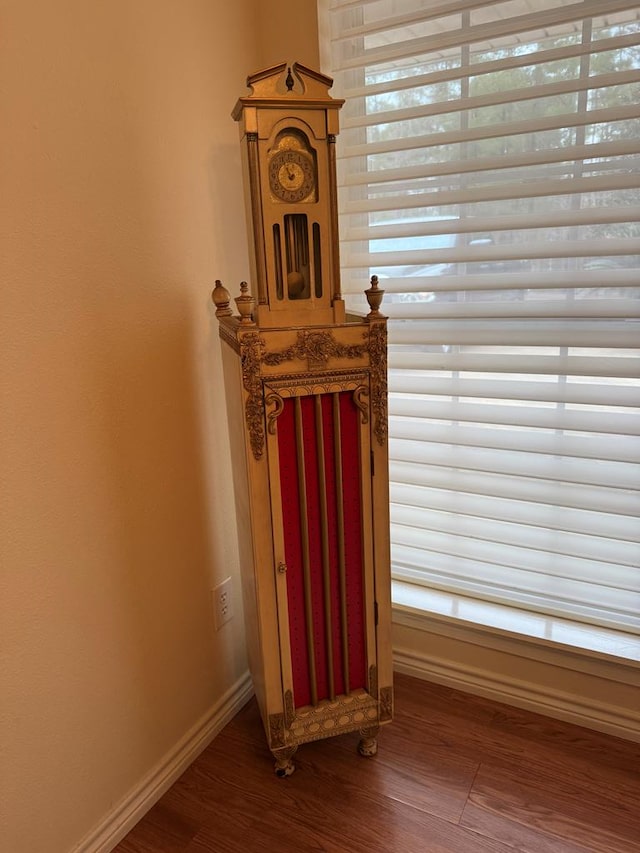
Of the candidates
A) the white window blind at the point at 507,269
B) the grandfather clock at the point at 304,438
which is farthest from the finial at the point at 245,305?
the white window blind at the point at 507,269

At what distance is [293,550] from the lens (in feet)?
4.28

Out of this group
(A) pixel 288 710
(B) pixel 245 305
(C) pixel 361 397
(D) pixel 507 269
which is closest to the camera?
(B) pixel 245 305

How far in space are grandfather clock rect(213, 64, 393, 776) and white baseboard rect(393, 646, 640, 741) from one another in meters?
0.36

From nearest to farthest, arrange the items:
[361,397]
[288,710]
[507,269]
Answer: [361,397]
[288,710]
[507,269]

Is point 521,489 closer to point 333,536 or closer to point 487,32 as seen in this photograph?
point 333,536

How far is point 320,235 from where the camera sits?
123cm

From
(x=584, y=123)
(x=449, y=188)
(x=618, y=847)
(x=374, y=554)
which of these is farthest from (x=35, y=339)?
(x=618, y=847)

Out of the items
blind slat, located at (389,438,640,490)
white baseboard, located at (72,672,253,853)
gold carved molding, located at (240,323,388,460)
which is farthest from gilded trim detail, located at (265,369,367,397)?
white baseboard, located at (72,672,253,853)

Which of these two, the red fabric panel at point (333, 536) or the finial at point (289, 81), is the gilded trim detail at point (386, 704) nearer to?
the red fabric panel at point (333, 536)

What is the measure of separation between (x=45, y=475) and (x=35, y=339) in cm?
26

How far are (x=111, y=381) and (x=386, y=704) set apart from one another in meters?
1.04

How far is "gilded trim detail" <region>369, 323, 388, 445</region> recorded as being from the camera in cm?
123

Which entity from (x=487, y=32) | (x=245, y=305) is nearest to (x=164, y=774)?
(x=245, y=305)

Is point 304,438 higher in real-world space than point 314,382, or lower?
lower
